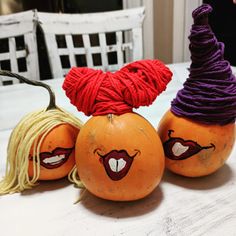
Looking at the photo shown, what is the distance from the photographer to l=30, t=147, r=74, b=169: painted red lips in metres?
0.48

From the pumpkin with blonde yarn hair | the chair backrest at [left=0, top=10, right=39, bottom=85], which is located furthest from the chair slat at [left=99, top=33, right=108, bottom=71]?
the pumpkin with blonde yarn hair

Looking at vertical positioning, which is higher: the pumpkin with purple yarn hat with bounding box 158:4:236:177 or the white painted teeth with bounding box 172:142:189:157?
the pumpkin with purple yarn hat with bounding box 158:4:236:177

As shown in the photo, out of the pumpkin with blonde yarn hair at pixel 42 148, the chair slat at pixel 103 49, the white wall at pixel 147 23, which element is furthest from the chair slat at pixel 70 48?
the pumpkin with blonde yarn hair at pixel 42 148

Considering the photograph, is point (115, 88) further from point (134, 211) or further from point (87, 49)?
point (87, 49)

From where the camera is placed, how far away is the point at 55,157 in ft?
1.59

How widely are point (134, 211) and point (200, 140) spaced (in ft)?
0.43

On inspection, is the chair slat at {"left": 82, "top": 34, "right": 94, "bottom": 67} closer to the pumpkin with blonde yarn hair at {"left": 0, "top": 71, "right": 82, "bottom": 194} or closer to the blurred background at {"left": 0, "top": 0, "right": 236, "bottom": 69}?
the blurred background at {"left": 0, "top": 0, "right": 236, "bottom": 69}

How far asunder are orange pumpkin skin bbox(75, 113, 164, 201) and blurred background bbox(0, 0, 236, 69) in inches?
49.1

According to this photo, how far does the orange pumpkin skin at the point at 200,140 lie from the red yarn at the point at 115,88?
0.06 metres

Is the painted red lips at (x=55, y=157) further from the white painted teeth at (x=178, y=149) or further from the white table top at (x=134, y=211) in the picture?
the white painted teeth at (x=178, y=149)

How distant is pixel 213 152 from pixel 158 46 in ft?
4.36

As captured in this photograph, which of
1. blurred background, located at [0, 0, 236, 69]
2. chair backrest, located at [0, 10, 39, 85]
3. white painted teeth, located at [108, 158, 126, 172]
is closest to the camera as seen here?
white painted teeth, located at [108, 158, 126, 172]

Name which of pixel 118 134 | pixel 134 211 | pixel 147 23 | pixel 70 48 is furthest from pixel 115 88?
pixel 147 23

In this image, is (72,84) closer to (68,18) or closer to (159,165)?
(159,165)
